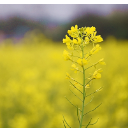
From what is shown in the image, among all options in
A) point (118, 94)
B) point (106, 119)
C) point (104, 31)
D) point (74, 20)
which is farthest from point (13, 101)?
point (104, 31)

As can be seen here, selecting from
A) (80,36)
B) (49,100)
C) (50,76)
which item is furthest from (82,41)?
(50,76)

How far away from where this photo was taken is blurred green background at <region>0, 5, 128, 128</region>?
1856 millimetres

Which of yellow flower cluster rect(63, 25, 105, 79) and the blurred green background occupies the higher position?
the blurred green background

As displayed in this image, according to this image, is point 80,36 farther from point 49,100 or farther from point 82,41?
point 49,100

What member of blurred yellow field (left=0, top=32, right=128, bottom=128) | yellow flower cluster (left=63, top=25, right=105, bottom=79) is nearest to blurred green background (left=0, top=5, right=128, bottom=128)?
blurred yellow field (left=0, top=32, right=128, bottom=128)

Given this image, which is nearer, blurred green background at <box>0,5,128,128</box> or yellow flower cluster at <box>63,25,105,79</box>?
yellow flower cluster at <box>63,25,105,79</box>

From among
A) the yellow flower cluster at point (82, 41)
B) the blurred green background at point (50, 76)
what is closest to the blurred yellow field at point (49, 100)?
the blurred green background at point (50, 76)

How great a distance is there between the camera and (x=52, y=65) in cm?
394

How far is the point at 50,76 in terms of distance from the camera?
2.81 metres

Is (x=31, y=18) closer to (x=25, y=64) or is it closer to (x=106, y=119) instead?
(x=25, y=64)

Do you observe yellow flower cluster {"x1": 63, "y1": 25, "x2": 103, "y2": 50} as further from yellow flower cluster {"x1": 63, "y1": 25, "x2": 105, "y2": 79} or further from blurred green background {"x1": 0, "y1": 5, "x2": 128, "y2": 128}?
blurred green background {"x1": 0, "y1": 5, "x2": 128, "y2": 128}

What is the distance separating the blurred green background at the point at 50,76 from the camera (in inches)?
73.1

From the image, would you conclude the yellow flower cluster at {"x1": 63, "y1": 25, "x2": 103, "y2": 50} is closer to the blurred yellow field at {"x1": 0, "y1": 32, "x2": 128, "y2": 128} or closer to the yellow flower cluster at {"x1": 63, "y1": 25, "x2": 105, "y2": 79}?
the yellow flower cluster at {"x1": 63, "y1": 25, "x2": 105, "y2": 79}

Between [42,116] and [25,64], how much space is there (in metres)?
2.23
